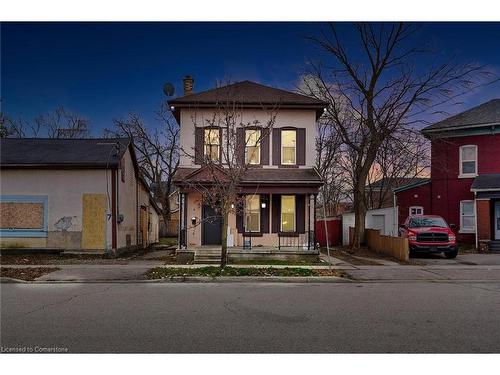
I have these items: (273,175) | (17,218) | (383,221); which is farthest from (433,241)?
(17,218)

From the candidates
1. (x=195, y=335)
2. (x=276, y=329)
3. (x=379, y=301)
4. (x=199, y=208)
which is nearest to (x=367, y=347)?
(x=276, y=329)

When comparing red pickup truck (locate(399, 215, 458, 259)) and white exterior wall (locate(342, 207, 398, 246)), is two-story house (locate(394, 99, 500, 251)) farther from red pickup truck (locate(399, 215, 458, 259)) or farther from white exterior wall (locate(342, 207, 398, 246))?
red pickup truck (locate(399, 215, 458, 259))

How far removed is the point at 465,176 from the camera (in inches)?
1009

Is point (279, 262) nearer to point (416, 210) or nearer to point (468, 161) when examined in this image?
point (416, 210)

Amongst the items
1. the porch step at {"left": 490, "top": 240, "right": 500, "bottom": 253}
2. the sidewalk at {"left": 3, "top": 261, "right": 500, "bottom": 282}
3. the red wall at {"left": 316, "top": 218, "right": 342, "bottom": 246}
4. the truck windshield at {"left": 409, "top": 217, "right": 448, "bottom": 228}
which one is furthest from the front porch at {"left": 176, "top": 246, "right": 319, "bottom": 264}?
the porch step at {"left": 490, "top": 240, "right": 500, "bottom": 253}

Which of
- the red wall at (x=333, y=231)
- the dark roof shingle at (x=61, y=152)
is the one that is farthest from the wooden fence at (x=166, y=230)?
the dark roof shingle at (x=61, y=152)

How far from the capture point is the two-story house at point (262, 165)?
65.7ft

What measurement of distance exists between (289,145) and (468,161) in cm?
1166

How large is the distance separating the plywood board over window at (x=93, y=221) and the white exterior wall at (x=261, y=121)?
161 inches

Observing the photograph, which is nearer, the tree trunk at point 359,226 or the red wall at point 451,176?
the tree trunk at point 359,226

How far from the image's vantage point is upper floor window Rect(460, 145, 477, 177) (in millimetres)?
25500

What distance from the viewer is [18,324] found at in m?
7.72

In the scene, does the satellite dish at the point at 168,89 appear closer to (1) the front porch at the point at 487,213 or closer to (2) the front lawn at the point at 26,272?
(2) the front lawn at the point at 26,272

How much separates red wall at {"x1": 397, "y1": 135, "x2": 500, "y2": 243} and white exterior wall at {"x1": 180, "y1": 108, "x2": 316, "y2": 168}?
860cm
